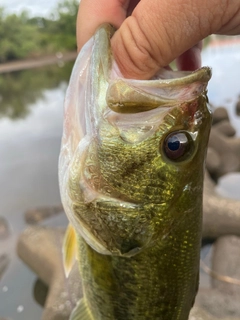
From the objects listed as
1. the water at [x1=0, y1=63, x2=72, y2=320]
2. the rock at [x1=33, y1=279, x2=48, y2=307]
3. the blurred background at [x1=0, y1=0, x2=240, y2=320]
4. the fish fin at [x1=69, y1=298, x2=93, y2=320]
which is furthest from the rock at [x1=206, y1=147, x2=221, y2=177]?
the fish fin at [x1=69, y1=298, x2=93, y2=320]

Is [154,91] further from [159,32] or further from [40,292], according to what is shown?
[40,292]

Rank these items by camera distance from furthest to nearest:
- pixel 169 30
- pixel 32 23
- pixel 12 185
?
pixel 32 23 < pixel 12 185 < pixel 169 30

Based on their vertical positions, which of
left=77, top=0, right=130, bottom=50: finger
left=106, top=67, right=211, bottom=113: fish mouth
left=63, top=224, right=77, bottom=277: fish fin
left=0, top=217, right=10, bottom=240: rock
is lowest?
left=0, top=217, right=10, bottom=240: rock

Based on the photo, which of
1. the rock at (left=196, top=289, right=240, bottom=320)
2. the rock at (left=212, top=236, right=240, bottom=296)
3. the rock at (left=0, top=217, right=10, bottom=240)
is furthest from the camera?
the rock at (left=0, top=217, right=10, bottom=240)

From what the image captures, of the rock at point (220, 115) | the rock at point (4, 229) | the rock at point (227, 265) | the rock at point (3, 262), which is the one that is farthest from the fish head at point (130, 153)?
the rock at point (220, 115)

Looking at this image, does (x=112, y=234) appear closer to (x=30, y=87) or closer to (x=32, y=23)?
(x=30, y=87)

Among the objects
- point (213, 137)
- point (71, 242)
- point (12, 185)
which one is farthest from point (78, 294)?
point (213, 137)

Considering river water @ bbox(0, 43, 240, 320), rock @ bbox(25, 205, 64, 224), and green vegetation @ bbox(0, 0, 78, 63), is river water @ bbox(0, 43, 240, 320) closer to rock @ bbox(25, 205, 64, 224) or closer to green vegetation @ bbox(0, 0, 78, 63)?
rock @ bbox(25, 205, 64, 224)
